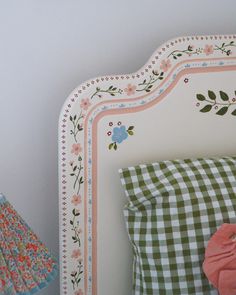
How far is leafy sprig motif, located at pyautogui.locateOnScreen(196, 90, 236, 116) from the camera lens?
1312mm

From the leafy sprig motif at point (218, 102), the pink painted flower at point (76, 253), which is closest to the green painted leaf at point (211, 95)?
the leafy sprig motif at point (218, 102)

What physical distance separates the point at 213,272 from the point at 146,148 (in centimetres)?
37

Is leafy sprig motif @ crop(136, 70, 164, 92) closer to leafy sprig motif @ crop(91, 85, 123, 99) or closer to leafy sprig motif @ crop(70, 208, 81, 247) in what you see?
leafy sprig motif @ crop(91, 85, 123, 99)

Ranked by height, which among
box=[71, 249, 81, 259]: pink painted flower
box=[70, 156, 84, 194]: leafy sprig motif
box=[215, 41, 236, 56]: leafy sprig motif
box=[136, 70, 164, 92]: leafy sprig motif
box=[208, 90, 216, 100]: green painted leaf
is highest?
box=[215, 41, 236, 56]: leafy sprig motif

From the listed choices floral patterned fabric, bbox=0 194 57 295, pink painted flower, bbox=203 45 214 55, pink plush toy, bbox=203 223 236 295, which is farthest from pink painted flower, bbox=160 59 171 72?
floral patterned fabric, bbox=0 194 57 295

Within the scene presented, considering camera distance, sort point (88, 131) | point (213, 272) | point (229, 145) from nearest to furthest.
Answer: point (213, 272)
point (88, 131)
point (229, 145)

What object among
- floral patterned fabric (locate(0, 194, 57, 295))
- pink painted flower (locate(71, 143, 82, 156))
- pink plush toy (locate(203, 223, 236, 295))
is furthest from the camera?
pink painted flower (locate(71, 143, 82, 156))

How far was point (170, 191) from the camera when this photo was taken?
1197 millimetres

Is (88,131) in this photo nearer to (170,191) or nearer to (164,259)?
(170,191)

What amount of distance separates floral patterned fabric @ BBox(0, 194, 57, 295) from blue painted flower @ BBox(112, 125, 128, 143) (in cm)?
36

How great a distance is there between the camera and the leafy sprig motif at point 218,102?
4.30ft

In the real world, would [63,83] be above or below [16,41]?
below

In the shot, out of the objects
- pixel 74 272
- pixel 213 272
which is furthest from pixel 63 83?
pixel 213 272

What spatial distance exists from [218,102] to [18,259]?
2.28 ft
